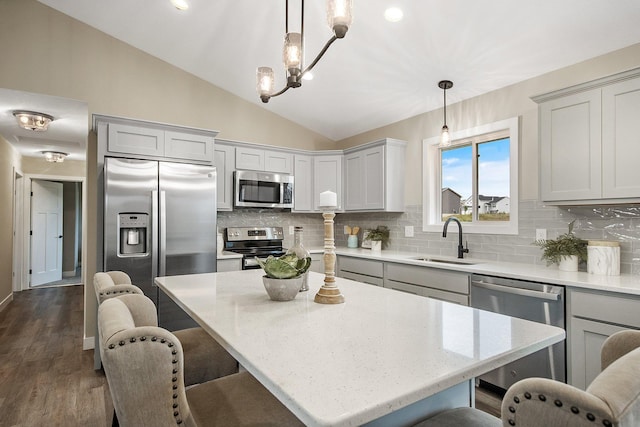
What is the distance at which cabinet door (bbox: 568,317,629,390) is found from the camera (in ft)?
6.63

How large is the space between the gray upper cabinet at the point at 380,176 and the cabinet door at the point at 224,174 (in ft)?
4.82

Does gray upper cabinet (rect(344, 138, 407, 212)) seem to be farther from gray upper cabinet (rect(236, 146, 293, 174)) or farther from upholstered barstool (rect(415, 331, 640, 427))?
upholstered barstool (rect(415, 331, 640, 427))

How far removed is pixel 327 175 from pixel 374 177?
740mm

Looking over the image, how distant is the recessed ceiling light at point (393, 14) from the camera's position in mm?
2504

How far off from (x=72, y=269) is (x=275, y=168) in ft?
20.0

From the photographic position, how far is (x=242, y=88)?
4.18m

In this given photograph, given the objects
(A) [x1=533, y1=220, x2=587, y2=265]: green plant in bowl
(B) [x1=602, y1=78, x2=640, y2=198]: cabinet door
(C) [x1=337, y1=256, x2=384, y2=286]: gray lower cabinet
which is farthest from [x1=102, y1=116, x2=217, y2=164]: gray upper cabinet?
(B) [x1=602, y1=78, x2=640, y2=198]: cabinet door

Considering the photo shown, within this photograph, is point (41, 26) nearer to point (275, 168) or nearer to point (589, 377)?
point (275, 168)

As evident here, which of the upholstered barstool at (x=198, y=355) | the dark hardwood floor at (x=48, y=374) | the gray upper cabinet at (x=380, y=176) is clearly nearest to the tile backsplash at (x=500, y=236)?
the gray upper cabinet at (x=380, y=176)

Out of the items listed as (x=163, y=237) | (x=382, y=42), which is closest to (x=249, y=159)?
(x=163, y=237)

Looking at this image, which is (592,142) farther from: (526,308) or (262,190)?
(262,190)

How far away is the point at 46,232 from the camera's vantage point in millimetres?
6613

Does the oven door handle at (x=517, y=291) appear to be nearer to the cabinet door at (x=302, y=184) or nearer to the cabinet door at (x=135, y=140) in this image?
the cabinet door at (x=302, y=184)

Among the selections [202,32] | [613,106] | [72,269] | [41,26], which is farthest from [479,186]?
[72,269]
